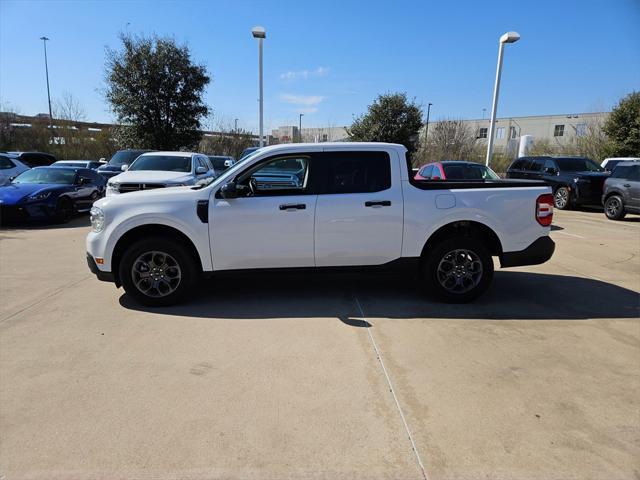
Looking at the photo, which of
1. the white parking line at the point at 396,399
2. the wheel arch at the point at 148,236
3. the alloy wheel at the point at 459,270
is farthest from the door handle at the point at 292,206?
the alloy wheel at the point at 459,270

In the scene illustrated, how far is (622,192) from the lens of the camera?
504 inches

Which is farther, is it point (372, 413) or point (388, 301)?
point (388, 301)

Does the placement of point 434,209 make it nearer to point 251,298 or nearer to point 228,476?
point 251,298

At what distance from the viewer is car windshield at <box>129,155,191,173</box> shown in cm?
1116

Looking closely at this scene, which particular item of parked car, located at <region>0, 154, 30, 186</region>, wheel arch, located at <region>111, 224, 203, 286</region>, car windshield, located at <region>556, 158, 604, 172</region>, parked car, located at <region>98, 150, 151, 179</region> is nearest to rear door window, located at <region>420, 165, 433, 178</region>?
car windshield, located at <region>556, 158, 604, 172</region>

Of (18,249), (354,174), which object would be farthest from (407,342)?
(18,249)

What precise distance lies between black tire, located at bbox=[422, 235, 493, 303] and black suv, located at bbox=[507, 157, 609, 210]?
11.6m

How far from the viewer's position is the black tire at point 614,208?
12898 mm

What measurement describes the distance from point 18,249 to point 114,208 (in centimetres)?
469

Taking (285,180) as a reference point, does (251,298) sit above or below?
below

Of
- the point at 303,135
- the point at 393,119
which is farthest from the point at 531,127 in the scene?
the point at 393,119

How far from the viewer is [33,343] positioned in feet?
13.6

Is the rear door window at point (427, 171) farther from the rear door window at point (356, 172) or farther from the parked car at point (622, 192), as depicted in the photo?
the rear door window at point (356, 172)

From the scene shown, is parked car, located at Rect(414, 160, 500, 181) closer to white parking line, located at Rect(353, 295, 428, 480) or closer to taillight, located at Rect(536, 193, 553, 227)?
taillight, located at Rect(536, 193, 553, 227)
